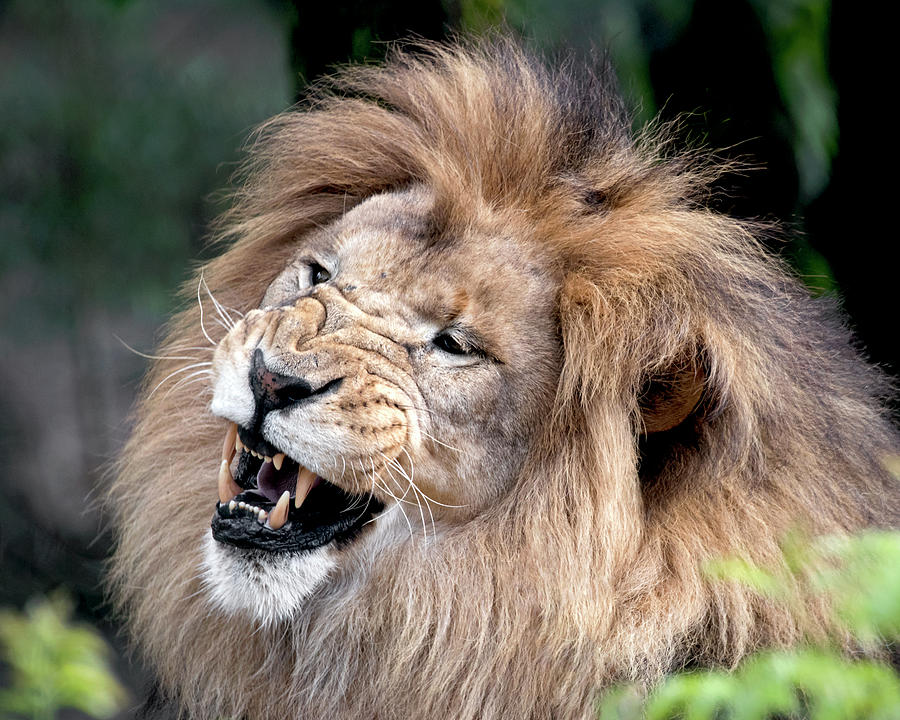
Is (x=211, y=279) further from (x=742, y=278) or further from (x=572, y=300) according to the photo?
(x=742, y=278)

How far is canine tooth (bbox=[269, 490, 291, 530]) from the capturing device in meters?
2.09

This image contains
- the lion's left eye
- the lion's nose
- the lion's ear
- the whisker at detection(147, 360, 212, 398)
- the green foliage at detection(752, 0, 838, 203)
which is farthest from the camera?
the green foliage at detection(752, 0, 838, 203)

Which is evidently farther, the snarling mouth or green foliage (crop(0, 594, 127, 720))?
the snarling mouth

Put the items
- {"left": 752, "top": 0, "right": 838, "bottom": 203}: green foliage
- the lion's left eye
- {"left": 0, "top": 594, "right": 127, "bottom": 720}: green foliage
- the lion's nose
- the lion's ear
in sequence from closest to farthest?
{"left": 0, "top": 594, "right": 127, "bottom": 720}: green foliage → the lion's nose → the lion's ear → the lion's left eye → {"left": 752, "top": 0, "right": 838, "bottom": 203}: green foliage

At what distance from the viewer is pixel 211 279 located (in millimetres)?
2756

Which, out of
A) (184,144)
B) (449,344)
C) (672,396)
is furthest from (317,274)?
(184,144)

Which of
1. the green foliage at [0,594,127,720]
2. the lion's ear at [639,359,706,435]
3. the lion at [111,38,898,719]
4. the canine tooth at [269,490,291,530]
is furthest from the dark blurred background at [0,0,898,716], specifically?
the green foliage at [0,594,127,720]

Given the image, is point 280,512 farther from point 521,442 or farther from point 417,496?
point 521,442

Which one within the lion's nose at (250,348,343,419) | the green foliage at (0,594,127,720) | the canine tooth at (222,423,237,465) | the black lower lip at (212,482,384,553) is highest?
the lion's nose at (250,348,343,419)

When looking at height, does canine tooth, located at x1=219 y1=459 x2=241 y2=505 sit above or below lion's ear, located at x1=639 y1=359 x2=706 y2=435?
below

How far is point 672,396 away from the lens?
2.13 meters

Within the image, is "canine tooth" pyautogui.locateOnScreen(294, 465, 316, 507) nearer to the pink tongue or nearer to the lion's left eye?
the pink tongue

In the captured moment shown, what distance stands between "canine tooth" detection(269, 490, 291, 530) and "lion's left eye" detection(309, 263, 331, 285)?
1.63 feet

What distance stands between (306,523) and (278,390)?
1.08 feet
